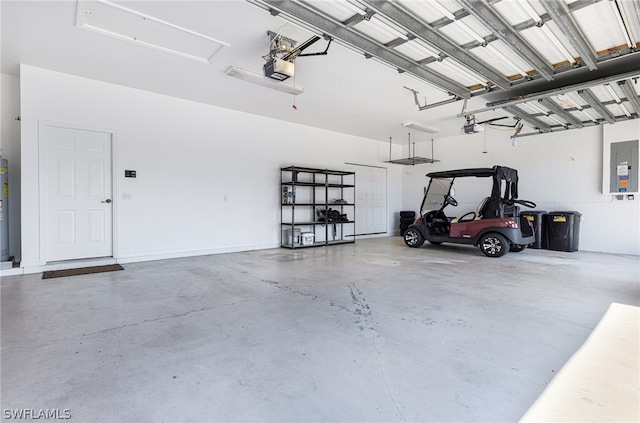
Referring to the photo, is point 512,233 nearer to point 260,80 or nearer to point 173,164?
point 260,80

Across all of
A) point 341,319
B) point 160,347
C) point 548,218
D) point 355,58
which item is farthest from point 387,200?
point 160,347

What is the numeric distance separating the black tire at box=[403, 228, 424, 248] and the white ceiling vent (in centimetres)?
540

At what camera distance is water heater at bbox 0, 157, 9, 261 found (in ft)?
14.7

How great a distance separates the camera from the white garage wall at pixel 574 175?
20.4 ft

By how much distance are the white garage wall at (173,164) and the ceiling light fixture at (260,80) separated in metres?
1.78

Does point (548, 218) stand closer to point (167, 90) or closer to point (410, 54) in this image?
point (410, 54)

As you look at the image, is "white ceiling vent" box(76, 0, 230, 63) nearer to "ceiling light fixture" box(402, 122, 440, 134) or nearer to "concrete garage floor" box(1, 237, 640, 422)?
"concrete garage floor" box(1, 237, 640, 422)

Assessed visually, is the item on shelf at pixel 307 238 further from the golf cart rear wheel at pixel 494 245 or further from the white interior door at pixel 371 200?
the golf cart rear wheel at pixel 494 245

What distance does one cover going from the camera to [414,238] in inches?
285

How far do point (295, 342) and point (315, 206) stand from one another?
567cm

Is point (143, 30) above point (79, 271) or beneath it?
above

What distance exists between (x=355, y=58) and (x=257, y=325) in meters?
3.35

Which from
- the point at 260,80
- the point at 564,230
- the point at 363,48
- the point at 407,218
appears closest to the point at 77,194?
the point at 260,80

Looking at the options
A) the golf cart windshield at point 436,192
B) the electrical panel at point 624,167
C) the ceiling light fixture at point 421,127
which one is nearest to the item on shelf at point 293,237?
the golf cart windshield at point 436,192
